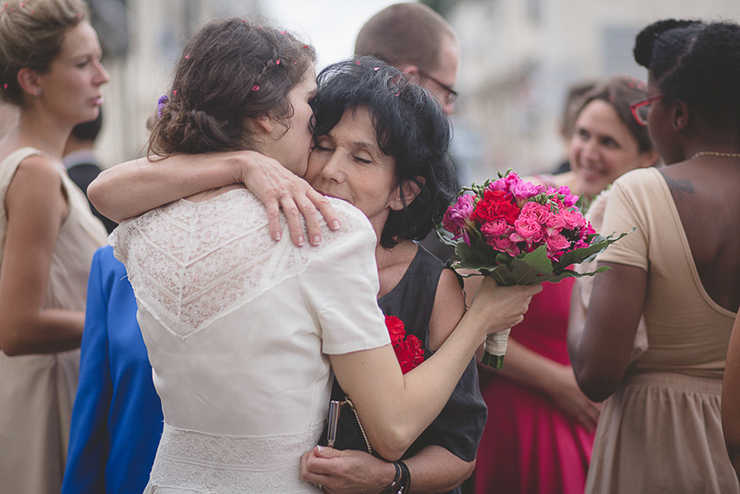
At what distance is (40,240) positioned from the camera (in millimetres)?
2504

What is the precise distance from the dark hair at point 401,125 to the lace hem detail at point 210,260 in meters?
0.49

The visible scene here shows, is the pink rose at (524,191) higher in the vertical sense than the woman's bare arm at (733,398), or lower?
higher

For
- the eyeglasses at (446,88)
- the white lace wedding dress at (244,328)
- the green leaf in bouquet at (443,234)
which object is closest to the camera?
the white lace wedding dress at (244,328)

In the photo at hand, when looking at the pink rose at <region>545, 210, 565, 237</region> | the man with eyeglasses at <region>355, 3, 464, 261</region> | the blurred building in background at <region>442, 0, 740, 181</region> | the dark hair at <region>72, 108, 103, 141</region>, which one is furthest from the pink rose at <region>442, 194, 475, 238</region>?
the blurred building in background at <region>442, 0, 740, 181</region>

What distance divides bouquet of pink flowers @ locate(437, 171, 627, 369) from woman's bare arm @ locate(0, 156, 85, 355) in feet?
5.63

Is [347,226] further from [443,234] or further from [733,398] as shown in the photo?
[733,398]

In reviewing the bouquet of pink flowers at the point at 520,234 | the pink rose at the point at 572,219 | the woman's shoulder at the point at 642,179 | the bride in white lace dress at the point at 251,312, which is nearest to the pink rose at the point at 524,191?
the bouquet of pink flowers at the point at 520,234

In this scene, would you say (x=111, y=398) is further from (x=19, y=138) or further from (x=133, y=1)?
(x=133, y=1)

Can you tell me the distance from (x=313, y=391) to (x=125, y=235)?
718 millimetres

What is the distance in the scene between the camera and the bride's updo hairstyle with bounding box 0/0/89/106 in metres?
2.74

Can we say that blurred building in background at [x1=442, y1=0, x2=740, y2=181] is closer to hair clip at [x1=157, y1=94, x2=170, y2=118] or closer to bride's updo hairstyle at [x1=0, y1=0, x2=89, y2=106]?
bride's updo hairstyle at [x1=0, y1=0, x2=89, y2=106]

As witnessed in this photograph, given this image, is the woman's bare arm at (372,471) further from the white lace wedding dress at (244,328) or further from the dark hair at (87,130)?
the dark hair at (87,130)

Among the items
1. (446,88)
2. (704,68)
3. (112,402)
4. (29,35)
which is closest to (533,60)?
(446,88)

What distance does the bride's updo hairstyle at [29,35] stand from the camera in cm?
274
